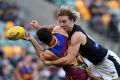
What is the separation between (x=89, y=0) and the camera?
2389 cm

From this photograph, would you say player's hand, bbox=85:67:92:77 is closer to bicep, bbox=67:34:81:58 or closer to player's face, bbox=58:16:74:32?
bicep, bbox=67:34:81:58

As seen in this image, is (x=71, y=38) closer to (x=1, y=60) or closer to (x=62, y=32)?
(x=62, y=32)

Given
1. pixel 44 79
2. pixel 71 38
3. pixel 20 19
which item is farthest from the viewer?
pixel 20 19

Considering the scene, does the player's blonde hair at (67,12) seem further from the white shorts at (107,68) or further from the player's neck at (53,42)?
the white shorts at (107,68)

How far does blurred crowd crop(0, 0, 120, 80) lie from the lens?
19.3 meters

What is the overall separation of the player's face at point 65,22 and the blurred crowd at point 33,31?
6.06m

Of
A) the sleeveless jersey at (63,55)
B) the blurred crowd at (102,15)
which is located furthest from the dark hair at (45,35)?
the blurred crowd at (102,15)

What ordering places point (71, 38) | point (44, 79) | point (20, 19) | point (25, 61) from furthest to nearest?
point (20, 19) < point (44, 79) < point (25, 61) < point (71, 38)

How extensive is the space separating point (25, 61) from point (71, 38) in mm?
6576

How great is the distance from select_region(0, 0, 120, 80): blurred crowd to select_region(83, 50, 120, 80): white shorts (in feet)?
18.3

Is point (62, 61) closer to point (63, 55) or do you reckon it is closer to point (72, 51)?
point (63, 55)

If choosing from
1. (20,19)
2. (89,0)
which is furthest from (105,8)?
(20,19)

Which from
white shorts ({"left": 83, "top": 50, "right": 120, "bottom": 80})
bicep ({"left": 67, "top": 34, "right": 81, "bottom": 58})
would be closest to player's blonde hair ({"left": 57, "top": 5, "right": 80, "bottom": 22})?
bicep ({"left": 67, "top": 34, "right": 81, "bottom": 58})

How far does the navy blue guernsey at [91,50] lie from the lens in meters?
12.5
